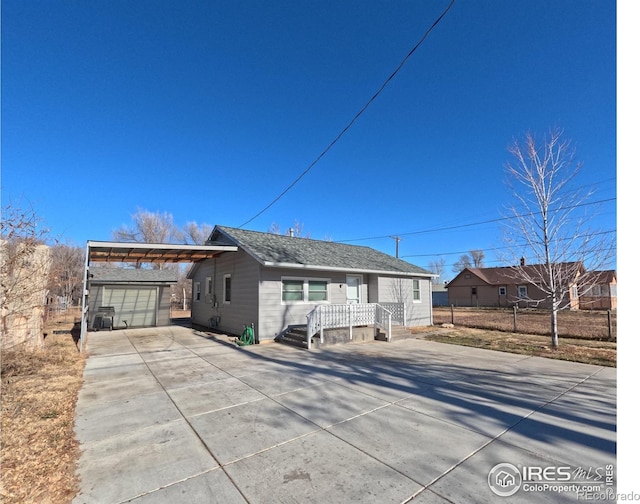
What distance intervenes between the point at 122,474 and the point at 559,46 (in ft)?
37.5

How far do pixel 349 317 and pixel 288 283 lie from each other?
258 cm

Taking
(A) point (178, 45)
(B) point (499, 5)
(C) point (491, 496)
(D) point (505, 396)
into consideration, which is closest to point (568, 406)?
(D) point (505, 396)

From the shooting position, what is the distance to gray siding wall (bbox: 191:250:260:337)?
11.3 m

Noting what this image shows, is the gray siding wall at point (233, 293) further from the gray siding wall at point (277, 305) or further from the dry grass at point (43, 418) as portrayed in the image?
the dry grass at point (43, 418)

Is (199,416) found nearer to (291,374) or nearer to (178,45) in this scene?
(291,374)

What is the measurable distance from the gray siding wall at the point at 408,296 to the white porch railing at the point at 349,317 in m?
1.90

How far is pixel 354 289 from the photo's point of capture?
14109 millimetres

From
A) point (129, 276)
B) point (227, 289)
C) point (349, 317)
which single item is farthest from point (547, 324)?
point (129, 276)

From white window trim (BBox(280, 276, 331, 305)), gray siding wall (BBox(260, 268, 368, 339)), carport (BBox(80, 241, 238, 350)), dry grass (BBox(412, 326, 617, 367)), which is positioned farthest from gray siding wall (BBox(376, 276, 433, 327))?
carport (BBox(80, 241, 238, 350))

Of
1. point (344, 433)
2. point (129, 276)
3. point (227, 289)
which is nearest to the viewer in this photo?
point (344, 433)

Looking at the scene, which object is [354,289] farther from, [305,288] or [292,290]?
[292,290]

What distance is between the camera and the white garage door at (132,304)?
1573 cm
